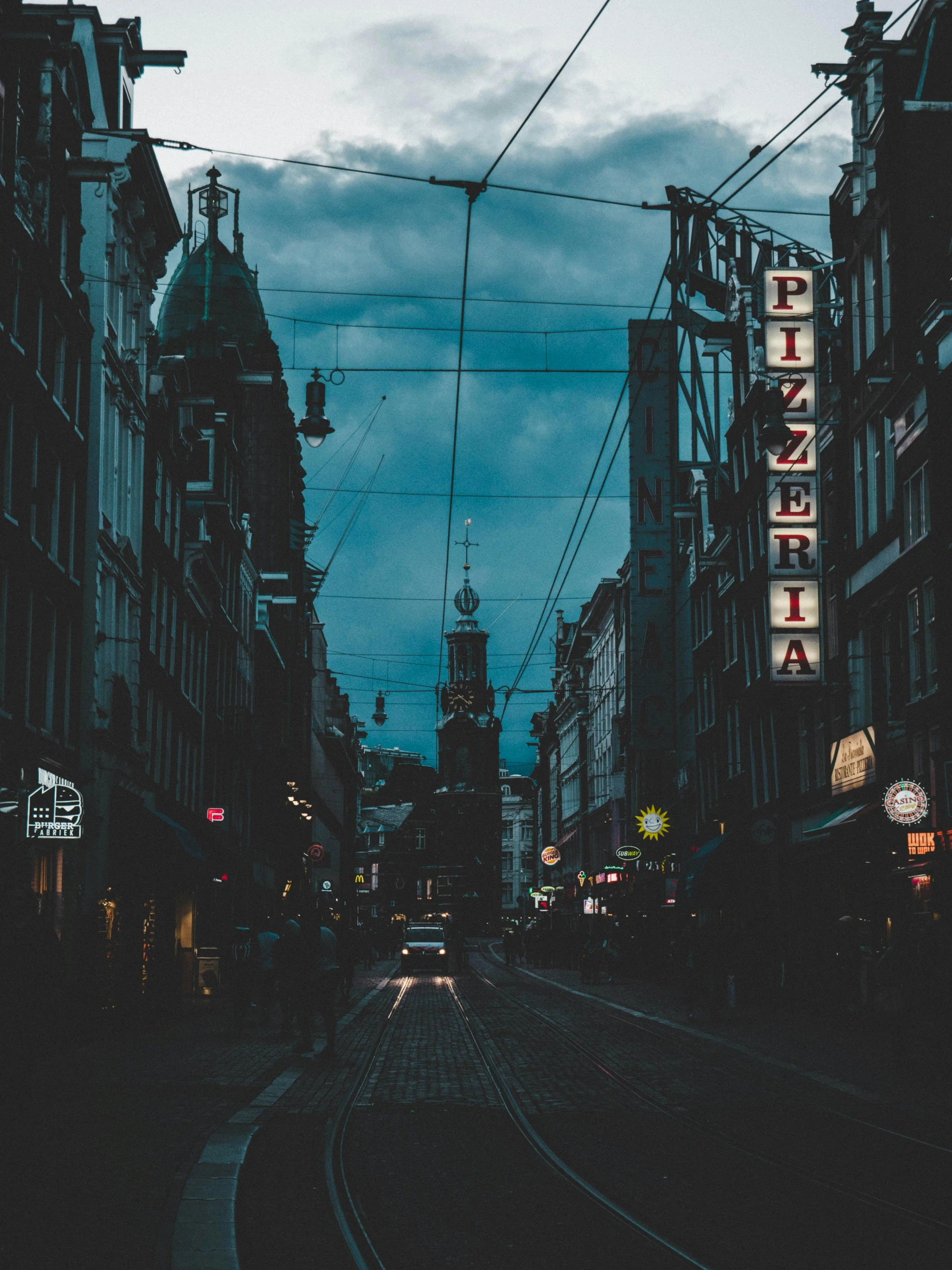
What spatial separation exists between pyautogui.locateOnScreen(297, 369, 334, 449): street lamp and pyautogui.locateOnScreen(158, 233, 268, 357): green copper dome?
3683 cm

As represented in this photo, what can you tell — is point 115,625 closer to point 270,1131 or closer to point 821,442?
point 821,442

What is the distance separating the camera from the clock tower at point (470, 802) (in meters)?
178

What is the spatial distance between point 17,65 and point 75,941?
13986 mm

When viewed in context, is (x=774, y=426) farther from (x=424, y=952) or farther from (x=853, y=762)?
(x=424, y=952)

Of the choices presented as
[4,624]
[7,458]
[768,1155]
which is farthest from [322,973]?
[768,1155]

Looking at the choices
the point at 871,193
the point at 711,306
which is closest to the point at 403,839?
the point at 711,306

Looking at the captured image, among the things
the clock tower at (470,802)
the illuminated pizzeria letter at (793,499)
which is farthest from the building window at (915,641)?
the clock tower at (470,802)

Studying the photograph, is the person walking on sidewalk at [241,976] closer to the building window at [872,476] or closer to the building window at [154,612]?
the building window at [154,612]

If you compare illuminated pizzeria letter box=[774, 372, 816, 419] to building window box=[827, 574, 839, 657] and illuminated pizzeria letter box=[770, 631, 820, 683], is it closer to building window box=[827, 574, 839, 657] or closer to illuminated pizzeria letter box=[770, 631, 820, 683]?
building window box=[827, 574, 839, 657]

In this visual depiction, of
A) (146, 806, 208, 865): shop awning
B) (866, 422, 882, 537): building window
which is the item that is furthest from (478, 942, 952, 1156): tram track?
(866, 422, 882, 537): building window

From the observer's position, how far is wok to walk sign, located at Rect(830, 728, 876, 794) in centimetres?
3002

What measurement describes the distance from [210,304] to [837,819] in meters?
48.2

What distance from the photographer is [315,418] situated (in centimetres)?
3353

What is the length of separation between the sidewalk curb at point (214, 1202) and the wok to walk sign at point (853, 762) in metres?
17.5
